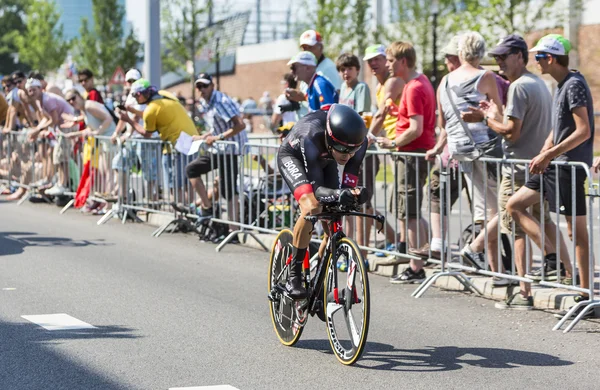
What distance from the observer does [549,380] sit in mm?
6223

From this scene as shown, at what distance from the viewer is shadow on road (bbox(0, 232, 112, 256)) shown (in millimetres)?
12203

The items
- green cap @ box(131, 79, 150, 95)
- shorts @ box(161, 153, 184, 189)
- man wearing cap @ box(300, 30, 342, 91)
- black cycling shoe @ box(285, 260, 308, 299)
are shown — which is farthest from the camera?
shorts @ box(161, 153, 184, 189)

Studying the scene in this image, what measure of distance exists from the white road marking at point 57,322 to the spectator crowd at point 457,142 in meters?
3.09

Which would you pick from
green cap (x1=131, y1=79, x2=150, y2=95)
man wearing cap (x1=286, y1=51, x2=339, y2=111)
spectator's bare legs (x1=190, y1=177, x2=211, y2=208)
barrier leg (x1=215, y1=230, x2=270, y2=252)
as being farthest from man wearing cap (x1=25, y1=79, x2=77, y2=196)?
man wearing cap (x1=286, y1=51, x2=339, y2=111)

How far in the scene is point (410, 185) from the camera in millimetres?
10234

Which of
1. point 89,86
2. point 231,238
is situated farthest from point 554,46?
point 89,86

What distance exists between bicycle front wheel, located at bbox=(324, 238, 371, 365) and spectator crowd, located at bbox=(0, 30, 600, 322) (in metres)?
2.35

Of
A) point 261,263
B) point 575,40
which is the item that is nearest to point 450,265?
point 261,263

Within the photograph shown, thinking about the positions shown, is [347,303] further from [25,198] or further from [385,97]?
[25,198]

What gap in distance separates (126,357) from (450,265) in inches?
143

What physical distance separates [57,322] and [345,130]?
285 centimetres

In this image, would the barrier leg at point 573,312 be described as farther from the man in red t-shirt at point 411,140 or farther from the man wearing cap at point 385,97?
the man wearing cap at point 385,97

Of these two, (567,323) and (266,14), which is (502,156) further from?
(266,14)

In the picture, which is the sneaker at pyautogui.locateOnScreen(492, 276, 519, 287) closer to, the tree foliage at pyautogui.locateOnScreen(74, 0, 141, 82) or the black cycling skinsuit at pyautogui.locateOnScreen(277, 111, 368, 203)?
the black cycling skinsuit at pyautogui.locateOnScreen(277, 111, 368, 203)
